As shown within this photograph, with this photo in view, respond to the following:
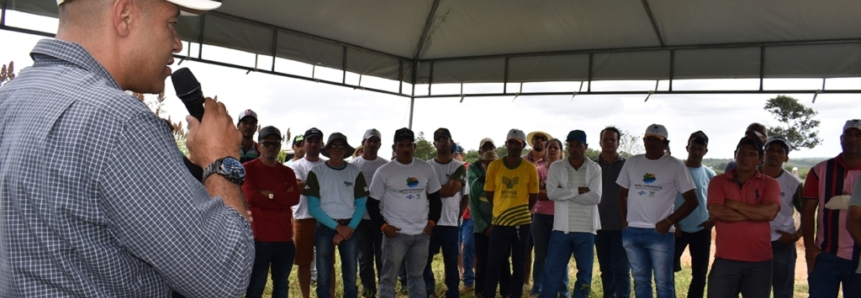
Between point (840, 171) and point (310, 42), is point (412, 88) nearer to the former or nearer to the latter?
point (310, 42)

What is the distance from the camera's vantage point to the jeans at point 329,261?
19.5ft

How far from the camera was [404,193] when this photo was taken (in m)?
6.19

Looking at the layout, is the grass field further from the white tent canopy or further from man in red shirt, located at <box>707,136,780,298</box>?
the white tent canopy

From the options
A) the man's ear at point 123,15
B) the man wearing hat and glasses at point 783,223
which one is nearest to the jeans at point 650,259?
the man wearing hat and glasses at point 783,223

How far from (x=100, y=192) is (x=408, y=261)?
5260mm

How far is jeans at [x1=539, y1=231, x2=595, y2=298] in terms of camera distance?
20.3 ft

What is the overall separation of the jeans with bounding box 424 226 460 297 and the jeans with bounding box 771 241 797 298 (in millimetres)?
3173

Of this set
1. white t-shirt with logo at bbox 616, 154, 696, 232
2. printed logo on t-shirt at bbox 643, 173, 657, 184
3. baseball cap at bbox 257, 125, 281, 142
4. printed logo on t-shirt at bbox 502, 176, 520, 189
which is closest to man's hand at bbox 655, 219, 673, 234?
white t-shirt with logo at bbox 616, 154, 696, 232

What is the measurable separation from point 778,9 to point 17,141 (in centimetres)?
678

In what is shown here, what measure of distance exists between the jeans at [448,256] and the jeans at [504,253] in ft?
1.24

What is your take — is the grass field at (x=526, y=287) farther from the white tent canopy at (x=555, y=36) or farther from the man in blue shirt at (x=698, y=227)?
the white tent canopy at (x=555, y=36)

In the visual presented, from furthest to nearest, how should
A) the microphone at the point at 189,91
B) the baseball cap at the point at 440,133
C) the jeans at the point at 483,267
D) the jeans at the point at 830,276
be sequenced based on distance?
the baseball cap at the point at 440,133
the jeans at the point at 483,267
the jeans at the point at 830,276
the microphone at the point at 189,91

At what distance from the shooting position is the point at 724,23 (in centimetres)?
648

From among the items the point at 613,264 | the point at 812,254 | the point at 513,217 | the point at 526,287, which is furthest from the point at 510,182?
the point at 812,254
